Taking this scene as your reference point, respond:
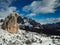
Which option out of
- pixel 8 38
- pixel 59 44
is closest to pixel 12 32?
pixel 8 38

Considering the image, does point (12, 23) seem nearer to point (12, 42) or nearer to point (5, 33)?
point (5, 33)

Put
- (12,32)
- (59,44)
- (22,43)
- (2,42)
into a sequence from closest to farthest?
(2,42)
(22,43)
(59,44)
(12,32)

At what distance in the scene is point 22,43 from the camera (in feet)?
267

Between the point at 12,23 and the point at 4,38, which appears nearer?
the point at 4,38

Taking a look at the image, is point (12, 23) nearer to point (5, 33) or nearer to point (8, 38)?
point (5, 33)

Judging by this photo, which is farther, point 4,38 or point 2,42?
point 4,38

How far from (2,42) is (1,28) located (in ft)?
75.5

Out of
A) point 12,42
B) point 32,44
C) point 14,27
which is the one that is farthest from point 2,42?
point 14,27

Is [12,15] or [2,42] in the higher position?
[12,15]

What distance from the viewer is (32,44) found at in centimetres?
8381

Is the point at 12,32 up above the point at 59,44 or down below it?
above

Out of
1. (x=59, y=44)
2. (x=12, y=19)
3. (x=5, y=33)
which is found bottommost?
(x=59, y=44)

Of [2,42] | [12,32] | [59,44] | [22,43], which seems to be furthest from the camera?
[12,32]

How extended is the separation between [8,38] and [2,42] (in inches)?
337
